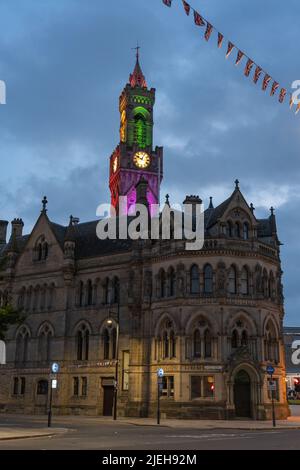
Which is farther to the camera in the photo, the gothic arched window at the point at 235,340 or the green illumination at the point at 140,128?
the green illumination at the point at 140,128

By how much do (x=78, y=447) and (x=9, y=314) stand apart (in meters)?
18.6

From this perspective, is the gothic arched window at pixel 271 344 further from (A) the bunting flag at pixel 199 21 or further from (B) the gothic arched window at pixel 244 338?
(A) the bunting flag at pixel 199 21

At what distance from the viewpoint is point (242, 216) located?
49250 millimetres

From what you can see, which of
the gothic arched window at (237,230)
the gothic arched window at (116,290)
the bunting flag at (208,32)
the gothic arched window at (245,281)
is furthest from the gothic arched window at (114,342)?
the bunting flag at (208,32)

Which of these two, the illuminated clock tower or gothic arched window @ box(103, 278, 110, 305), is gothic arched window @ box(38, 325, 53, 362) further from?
the illuminated clock tower

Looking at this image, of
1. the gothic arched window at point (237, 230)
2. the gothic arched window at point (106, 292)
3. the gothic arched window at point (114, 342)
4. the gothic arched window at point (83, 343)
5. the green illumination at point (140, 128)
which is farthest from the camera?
the green illumination at point (140, 128)

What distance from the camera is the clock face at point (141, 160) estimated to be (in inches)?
3342

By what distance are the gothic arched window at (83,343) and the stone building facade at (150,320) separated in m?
0.09

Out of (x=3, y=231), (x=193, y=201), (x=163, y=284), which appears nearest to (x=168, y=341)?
(x=163, y=284)

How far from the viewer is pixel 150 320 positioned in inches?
1951

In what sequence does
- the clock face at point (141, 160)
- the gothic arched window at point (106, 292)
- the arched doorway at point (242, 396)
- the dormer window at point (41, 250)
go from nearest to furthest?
1. the arched doorway at point (242, 396)
2. the gothic arched window at point (106, 292)
3. the dormer window at point (41, 250)
4. the clock face at point (141, 160)

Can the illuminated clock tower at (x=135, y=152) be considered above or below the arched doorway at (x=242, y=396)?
above

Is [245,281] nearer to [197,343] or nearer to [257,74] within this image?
[197,343]
